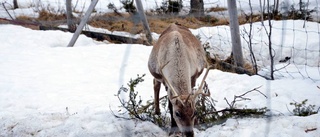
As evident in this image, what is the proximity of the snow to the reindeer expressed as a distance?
439mm

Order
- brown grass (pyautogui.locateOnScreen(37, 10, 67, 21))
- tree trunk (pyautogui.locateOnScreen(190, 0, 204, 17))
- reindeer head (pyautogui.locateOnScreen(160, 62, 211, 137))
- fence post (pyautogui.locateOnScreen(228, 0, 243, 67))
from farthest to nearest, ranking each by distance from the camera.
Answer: tree trunk (pyautogui.locateOnScreen(190, 0, 204, 17)), brown grass (pyautogui.locateOnScreen(37, 10, 67, 21)), fence post (pyautogui.locateOnScreen(228, 0, 243, 67)), reindeer head (pyautogui.locateOnScreen(160, 62, 211, 137))

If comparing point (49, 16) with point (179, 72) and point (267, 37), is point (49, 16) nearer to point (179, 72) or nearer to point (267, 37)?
point (267, 37)

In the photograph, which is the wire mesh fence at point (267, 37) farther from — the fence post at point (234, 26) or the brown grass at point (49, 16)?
the fence post at point (234, 26)

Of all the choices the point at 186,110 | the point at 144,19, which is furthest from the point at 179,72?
the point at 144,19

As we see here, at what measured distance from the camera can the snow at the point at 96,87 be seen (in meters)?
3.66

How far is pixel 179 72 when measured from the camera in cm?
348

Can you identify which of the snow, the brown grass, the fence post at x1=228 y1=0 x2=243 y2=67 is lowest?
the snow

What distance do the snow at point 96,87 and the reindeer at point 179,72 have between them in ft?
1.44

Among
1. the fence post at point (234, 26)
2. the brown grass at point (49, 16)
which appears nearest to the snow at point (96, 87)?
the fence post at point (234, 26)

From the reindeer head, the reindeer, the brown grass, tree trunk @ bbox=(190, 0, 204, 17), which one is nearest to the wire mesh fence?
the brown grass

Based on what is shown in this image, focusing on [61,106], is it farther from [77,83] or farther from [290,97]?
[290,97]

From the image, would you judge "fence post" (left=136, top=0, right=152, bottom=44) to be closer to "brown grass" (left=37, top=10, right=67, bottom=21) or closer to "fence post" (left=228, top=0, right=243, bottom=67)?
"fence post" (left=228, top=0, right=243, bottom=67)

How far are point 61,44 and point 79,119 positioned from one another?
370 centimetres

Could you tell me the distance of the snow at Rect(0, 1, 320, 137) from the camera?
12.0ft
